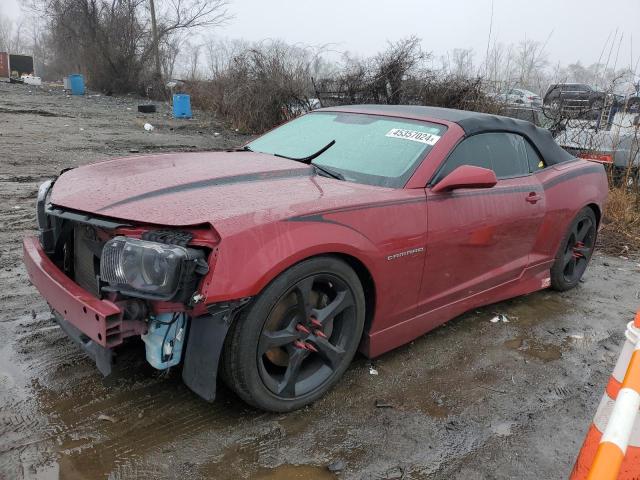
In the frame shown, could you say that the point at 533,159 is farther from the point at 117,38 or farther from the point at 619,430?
the point at 117,38

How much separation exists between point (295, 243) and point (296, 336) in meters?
0.49

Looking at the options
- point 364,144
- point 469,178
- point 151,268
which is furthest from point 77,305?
point 469,178

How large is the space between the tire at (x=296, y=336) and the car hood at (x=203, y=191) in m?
0.32

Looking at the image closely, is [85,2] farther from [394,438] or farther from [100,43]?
[394,438]

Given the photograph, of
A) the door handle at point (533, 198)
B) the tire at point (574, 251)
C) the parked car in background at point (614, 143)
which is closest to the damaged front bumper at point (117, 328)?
the door handle at point (533, 198)

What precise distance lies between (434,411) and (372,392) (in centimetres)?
34

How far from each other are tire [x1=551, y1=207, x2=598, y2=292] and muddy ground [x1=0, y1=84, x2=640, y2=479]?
0.54m

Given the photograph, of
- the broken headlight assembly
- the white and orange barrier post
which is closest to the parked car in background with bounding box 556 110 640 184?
the white and orange barrier post

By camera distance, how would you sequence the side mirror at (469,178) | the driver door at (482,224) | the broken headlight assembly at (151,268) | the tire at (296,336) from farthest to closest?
the driver door at (482,224), the side mirror at (469,178), the tire at (296,336), the broken headlight assembly at (151,268)

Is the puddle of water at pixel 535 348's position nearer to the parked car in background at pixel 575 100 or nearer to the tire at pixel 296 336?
the tire at pixel 296 336

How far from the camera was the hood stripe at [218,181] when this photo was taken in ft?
7.53

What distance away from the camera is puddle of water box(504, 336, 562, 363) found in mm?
3342

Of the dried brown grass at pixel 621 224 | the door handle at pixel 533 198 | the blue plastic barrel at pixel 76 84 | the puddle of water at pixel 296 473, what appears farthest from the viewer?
the blue plastic barrel at pixel 76 84

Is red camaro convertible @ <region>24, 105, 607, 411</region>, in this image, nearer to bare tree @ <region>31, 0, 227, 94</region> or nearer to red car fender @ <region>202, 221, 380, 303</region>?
red car fender @ <region>202, 221, 380, 303</region>
